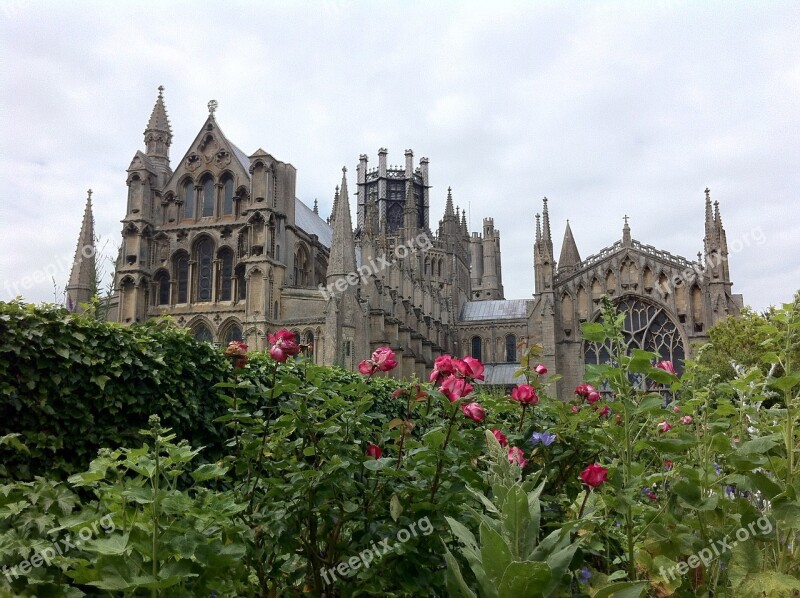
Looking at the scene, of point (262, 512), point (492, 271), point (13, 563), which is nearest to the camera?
point (13, 563)

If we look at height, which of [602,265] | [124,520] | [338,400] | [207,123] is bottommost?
[124,520]

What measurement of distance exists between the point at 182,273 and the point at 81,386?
2526 centimetres

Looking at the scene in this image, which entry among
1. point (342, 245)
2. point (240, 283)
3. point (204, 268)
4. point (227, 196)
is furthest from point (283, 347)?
point (227, 196)

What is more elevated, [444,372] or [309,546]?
[444,372]

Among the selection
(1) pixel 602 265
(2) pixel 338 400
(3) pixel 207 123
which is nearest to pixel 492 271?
(1) pixel 602 265

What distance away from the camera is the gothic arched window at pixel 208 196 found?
31.8m

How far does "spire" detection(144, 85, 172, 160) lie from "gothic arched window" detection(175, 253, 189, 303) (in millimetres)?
6336

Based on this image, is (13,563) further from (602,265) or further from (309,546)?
(602,265)

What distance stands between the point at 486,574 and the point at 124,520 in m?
1.63

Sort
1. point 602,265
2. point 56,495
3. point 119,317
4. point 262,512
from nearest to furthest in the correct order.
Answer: point 56,495, point 262,512, point 119,317, point 602,265

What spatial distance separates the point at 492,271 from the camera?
251ft

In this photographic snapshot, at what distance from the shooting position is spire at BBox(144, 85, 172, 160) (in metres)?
33.8

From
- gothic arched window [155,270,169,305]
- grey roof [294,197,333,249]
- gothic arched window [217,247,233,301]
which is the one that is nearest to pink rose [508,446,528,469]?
gothic arched window [217,247,233,301]

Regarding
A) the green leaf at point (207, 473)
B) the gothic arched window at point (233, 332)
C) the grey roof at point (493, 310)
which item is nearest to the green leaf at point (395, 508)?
the green leaf at point (207, 473)
